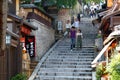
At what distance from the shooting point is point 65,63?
86.1 ft

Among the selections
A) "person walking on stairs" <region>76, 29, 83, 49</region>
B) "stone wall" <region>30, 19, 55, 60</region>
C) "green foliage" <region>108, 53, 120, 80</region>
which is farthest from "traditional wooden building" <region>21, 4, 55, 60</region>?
"green foliage" <region>108, 53, 120, 80</region>

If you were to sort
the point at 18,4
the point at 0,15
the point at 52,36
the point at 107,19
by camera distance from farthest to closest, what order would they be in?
the point at 52,36, the point at 18,4, the point at 107,19, the point at 0,15

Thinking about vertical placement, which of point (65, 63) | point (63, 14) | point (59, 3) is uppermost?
point (59, 3)

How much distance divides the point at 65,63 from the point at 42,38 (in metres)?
3.72

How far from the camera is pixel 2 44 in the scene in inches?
343

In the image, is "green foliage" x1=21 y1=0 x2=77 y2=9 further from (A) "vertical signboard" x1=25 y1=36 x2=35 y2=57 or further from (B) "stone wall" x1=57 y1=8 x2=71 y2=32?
(A) "vertical signboard" x1=25 y1=36 x2=35 y2=57

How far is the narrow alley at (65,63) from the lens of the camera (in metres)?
23.9

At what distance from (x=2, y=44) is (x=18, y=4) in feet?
57.0

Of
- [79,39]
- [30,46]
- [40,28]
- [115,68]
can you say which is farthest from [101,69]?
[40,28]

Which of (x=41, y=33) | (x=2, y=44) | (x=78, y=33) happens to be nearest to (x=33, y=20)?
(x=41, y=33)

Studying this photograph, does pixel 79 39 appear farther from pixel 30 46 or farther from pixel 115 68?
pixel 115 68

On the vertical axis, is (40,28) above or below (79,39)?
above

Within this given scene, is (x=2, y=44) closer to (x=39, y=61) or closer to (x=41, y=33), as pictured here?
(x=39, y=61)

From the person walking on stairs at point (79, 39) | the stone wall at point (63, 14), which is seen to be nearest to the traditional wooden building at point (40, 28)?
the person walking on stairs at point (79, 39)
